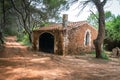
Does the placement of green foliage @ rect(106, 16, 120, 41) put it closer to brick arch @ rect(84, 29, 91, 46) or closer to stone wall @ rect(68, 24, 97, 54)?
brick arch @ rect(84, 29, 91, 46)

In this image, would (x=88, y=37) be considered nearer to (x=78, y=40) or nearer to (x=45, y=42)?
(x=78, y=40)

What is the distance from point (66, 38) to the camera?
80.3 feet

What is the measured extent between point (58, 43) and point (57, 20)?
22687mm

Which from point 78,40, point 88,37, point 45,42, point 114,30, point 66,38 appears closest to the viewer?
point 66,38

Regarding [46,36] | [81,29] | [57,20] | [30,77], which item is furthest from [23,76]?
[57,20]

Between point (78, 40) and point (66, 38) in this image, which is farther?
point (78, 40)

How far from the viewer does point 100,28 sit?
75.0 feet

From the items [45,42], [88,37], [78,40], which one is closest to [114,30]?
[88,37]

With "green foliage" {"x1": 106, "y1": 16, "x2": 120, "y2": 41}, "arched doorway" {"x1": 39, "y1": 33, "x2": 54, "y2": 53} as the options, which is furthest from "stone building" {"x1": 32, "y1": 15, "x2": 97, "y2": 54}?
"green foliage" {"x1": 106, "y1": 16, "x2": 120, "y2": 41}

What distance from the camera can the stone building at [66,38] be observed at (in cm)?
2469

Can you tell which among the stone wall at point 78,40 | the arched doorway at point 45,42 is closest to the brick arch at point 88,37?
the stone wall at point 78,40

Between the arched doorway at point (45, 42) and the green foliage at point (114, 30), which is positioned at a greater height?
the green foliage at point (114, 30)

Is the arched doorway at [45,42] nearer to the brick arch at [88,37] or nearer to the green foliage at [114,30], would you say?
the brick arch at [88,37]

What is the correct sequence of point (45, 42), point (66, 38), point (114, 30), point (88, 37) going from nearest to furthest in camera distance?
point (66, 38) < point (88, 37) < point (45, 42) < point (114, 30)
